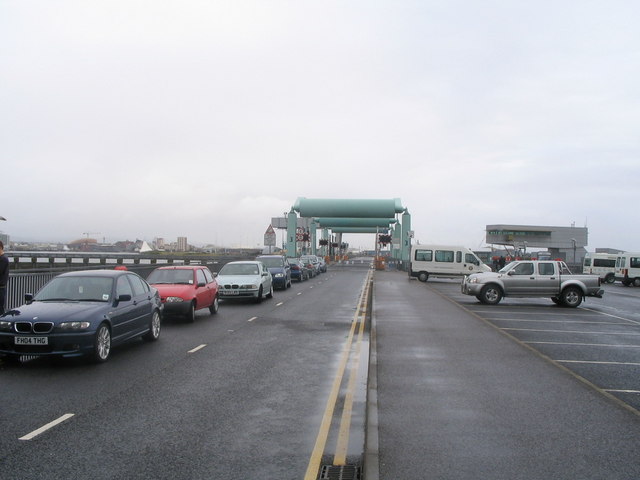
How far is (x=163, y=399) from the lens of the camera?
24.6 feet

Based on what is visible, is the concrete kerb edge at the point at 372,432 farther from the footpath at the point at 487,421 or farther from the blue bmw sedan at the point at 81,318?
the blue bmw sedan at the point at 81,318

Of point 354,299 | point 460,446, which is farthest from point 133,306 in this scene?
point 354,299

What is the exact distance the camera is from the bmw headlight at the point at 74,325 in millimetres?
9414

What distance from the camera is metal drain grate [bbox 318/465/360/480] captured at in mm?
4930

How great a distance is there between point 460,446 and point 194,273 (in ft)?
40.2

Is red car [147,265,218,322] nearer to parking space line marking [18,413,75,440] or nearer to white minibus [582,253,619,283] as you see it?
parking space line marking [18,413,75,440]

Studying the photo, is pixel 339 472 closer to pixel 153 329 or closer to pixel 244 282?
pixel 153 329

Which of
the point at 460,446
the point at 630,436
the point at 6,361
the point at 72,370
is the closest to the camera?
the point at 460,446

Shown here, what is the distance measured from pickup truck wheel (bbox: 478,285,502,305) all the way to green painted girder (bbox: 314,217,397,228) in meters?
53.8

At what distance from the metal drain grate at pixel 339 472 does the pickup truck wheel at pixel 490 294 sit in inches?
718

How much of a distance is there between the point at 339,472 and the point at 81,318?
6.08 metres

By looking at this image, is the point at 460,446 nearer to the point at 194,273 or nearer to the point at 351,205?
the point at 194,273

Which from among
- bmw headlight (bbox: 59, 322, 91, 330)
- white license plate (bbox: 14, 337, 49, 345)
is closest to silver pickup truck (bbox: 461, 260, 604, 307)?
bmw headlight (bbox: 59, 322, 91, 330)

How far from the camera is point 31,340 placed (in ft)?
30.3
